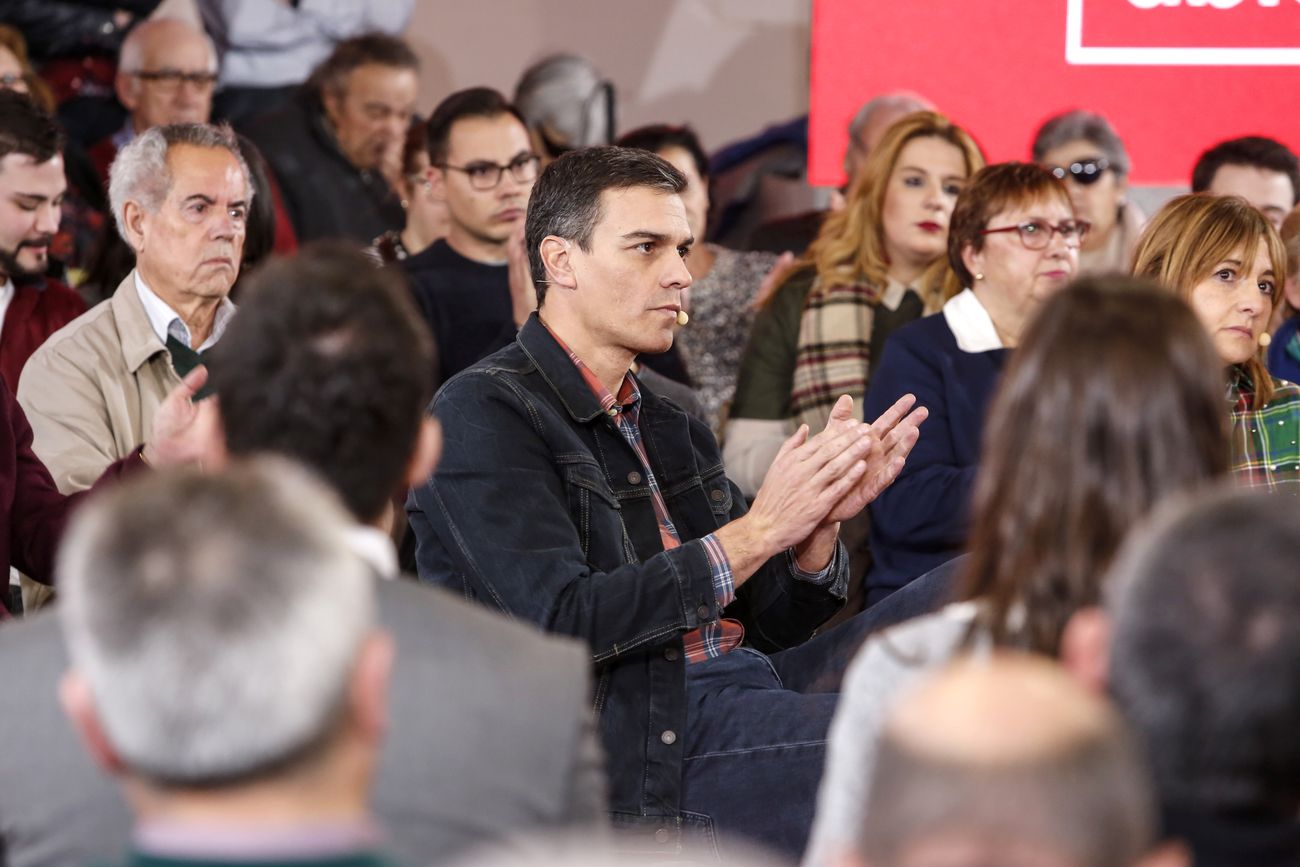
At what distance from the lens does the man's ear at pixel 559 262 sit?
2.64 meters

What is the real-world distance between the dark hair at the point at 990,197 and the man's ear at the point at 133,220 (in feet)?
5.35

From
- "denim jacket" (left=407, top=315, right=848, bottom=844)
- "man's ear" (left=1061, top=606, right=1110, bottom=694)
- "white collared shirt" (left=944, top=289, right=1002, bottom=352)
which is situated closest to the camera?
"man's ear" (left=1061, top=606, right=1110, bottom=694)

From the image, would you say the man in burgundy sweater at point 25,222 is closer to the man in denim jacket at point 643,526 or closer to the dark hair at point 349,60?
the man in denim jacket at point 643,526

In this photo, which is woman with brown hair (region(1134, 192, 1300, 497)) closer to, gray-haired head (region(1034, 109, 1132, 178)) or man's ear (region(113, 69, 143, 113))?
gray-haired head (region(1034, 109, 1132, 178))

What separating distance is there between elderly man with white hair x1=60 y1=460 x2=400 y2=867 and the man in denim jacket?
1.17 m

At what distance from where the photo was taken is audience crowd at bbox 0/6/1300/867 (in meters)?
1.06

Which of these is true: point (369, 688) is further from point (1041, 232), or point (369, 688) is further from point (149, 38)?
point (149, 38)

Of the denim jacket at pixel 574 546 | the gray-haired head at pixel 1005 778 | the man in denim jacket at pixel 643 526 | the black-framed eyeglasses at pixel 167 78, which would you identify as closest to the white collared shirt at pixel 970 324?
the man in denim jacket at pixel 643 526

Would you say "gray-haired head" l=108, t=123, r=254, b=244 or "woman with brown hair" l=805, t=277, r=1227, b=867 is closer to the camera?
"woman with brown hair" l=805, t=277, r=1227, b=867

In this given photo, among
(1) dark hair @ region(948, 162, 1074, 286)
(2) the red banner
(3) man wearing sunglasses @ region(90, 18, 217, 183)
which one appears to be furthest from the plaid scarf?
(3) man wearing sunglasses @ region(90, 18, 217, 183)

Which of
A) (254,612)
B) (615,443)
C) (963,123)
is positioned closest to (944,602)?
(615,443)

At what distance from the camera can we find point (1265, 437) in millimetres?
2916

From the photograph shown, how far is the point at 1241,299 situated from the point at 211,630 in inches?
91.3

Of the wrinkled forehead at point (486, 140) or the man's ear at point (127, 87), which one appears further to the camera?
the man's ear at point (127, 87)
